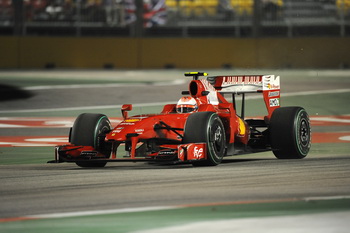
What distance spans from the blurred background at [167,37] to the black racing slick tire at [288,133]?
1992 cm

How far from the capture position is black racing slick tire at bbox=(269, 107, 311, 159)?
414 inches

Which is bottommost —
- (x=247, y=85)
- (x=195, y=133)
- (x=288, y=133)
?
(x=288, y=133)

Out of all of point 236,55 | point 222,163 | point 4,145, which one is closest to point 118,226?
point 222,163

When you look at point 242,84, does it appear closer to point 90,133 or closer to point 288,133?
point 288,133

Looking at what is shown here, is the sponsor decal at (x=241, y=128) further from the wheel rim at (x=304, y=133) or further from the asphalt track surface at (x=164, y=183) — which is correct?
the wheel rim at (x=304, y=133)

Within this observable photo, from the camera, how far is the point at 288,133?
10.5 metres

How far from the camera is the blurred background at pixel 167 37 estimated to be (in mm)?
30734

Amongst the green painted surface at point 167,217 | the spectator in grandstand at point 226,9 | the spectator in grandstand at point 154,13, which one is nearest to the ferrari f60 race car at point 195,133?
the green painted surface at point 167,217

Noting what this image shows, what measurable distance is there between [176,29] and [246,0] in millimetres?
2732

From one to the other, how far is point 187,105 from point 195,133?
0.70 metres

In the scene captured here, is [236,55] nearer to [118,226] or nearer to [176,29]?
[176,29]

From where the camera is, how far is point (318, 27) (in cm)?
3084

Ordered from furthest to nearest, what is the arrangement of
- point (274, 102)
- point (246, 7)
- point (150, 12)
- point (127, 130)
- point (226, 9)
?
point (150, 12), point (226, 9), point (246, 7), point (274, 102), point (127, 130)

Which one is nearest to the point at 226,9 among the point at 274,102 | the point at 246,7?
the point at 246,7
